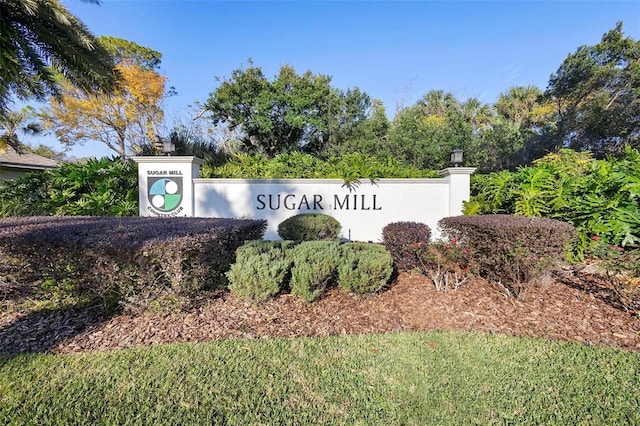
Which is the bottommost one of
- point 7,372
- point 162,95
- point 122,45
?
point 7,372

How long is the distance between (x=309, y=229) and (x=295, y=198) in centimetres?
144

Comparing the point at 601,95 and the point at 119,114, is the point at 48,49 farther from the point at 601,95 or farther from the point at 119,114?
the point at 601,95

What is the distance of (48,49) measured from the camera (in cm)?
730

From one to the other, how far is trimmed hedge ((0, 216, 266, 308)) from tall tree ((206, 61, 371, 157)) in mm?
12652

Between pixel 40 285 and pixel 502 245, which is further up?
pixel 502 245

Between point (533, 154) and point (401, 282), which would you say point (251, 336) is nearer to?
point (401, 282)

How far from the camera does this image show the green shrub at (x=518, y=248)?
3553mm

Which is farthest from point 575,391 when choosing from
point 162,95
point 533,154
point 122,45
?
point 122,45

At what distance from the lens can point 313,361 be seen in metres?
2.58

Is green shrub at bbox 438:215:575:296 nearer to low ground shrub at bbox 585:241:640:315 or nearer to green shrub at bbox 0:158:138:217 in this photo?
low ground shrub at bbox 585:241:640:315

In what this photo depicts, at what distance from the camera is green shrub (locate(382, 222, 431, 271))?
15.4ft

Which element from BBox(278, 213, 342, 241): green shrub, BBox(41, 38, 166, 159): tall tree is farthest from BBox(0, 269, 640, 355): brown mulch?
BBox(41, 38, 166, 159): tall tree

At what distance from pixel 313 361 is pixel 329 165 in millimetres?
6001

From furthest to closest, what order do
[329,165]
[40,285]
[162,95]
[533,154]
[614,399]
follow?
[162,95] < [533,154] < [329,165] < [40,285] < [614,399]
